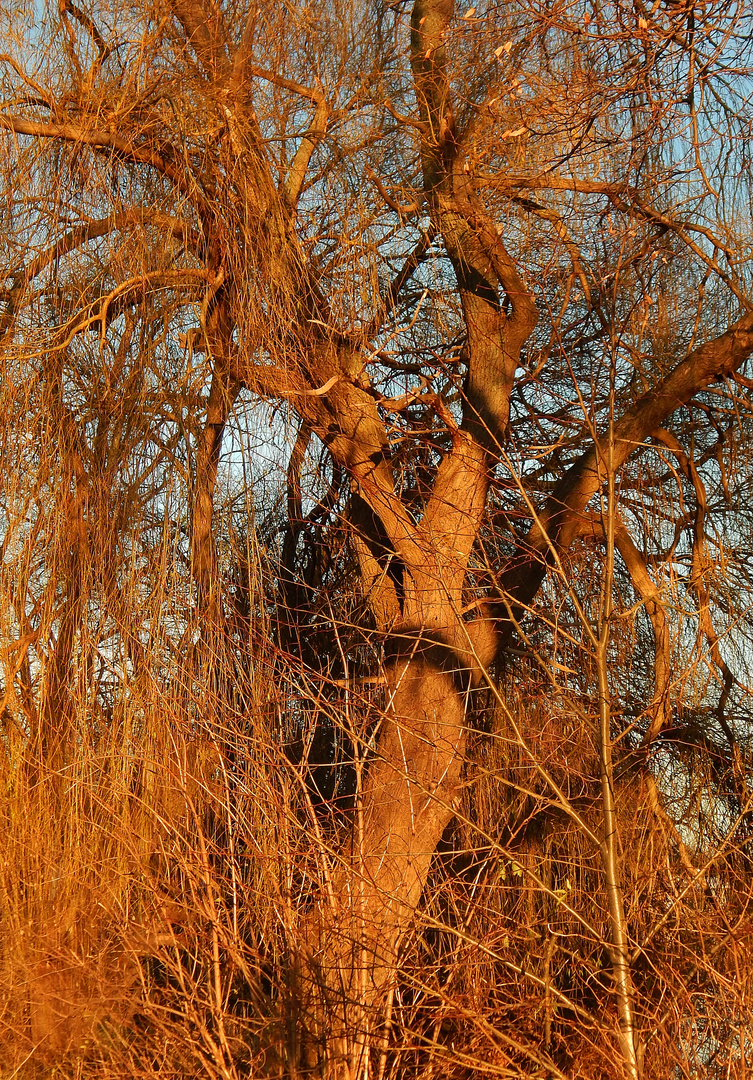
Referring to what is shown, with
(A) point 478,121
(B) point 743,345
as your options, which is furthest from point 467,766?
(A) point 478,121

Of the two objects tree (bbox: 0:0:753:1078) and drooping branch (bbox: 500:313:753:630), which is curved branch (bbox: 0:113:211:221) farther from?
drooping branch (bbox: 500:313:753:630)

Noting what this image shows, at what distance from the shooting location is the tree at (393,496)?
296 centimetres

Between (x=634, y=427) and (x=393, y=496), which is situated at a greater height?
(x=634, y=427)

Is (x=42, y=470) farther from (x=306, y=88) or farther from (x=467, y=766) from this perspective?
(x=467, y=766)

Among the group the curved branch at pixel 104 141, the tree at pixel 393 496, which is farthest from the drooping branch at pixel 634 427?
the curved branch at pixel 104 141

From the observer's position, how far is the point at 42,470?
3535mm

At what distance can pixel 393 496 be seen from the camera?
4305 mm

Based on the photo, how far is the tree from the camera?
2963 mm

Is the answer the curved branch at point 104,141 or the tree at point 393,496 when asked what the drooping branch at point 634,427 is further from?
the curved branch at point 104,141

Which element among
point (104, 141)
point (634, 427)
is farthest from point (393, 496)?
point (104, 141)

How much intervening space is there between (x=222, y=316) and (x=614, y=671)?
2.19 m

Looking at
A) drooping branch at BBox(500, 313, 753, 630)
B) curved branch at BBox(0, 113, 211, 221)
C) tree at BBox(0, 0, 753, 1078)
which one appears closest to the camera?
tree at BBox(0, 0, 753, 1078)

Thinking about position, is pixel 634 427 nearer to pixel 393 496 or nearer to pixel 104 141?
pixel 393 496

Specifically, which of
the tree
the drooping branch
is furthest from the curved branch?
the drooping branch
